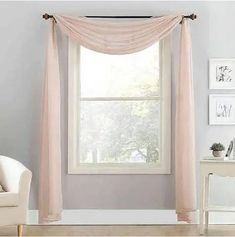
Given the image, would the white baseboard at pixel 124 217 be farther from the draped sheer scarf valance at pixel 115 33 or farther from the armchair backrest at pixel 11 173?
the draped sheer scarf valance at pixel 115 33

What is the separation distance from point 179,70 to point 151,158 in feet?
3.56

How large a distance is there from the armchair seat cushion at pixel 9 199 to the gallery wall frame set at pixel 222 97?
2.42m

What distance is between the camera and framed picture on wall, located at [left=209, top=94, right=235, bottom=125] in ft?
23.1

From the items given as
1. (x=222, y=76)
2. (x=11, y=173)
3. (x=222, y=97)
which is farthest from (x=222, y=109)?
(x=11, y=173)

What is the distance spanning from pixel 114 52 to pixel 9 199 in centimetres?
205

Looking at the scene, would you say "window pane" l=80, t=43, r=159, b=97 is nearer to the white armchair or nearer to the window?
the window

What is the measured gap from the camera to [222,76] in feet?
23.1

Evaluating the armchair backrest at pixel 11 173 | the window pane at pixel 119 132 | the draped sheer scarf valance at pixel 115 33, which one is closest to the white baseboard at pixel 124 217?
the window pane at pixel 119 132

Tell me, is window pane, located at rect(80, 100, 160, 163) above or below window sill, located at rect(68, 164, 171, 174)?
above

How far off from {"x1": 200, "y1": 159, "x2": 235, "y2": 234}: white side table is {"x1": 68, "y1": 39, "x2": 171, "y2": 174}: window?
0.77 meters

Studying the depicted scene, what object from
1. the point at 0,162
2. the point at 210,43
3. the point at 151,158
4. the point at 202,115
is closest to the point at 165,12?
the point at 210,43

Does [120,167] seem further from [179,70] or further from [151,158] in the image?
[179,70]

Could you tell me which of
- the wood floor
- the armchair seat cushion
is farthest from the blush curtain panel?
the armchair seat cushion

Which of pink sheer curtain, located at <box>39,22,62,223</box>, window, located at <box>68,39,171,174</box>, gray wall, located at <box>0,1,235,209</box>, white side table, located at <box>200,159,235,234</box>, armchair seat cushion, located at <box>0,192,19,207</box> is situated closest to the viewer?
armchair seat cushion, located at <box>0,192,19,207</box>
